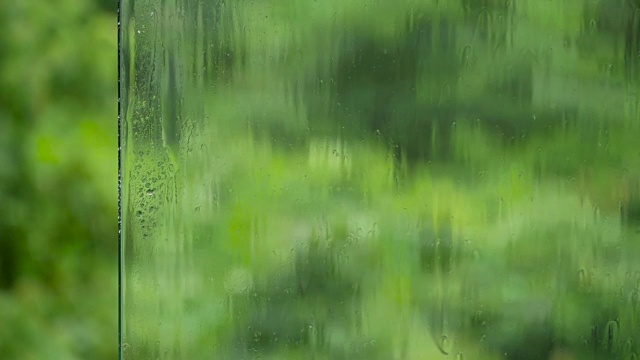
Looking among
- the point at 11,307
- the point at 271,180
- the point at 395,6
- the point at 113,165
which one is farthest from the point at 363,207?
the point at 11,307

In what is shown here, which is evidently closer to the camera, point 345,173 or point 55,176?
point 345,173

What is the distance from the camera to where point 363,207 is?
714 millimetres

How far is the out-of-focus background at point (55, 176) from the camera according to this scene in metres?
1.23

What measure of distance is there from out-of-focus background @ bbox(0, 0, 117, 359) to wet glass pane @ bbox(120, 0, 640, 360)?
57 cm

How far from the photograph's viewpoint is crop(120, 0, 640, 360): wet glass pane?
70cm

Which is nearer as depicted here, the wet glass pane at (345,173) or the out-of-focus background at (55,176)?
the wet glass pane at (345,173)

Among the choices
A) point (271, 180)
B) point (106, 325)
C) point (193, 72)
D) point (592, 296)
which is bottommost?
point (106, 325)

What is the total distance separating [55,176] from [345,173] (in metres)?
0.70

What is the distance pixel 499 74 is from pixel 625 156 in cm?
16

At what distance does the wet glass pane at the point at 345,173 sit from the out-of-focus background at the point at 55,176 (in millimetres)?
569

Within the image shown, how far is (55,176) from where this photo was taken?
1.24 m

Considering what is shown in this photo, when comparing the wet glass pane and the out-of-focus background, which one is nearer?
the wet glass pane

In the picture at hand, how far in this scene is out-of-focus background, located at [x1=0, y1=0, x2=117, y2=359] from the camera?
4.04 ft

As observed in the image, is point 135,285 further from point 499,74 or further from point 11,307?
point 11,307
